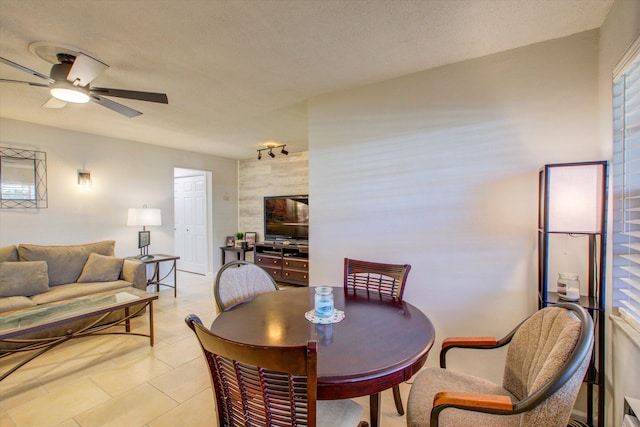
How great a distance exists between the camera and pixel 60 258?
349 cm

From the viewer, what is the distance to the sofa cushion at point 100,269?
3547 mm

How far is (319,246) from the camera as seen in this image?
2.83 metres

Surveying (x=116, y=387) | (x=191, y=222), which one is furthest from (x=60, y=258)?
Answer: (x=191, y=222)

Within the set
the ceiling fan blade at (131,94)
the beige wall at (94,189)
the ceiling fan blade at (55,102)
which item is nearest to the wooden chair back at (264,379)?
the ceiling fan blade at (131,94)

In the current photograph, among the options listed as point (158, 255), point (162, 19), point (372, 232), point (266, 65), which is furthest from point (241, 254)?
point (162, 19)

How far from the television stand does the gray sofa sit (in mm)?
2045

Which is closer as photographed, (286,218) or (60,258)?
(60,258)

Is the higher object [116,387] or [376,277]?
[376,277]

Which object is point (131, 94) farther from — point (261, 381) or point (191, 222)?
point (191, 222)

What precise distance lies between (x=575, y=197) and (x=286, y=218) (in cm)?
431

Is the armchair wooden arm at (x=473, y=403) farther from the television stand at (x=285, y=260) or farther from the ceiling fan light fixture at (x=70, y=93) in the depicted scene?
the television stand at (x=285, y=260)

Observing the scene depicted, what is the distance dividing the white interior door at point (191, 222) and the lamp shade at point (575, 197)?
5551mm

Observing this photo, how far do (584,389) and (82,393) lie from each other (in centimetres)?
337

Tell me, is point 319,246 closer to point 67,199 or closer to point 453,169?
point 453,169
